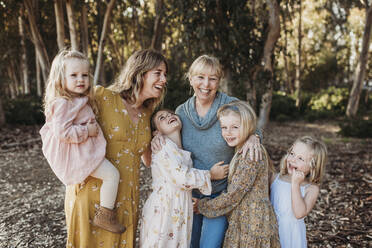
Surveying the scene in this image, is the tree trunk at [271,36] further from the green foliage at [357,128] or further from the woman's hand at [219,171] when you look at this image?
the woman's hand at [219,171]

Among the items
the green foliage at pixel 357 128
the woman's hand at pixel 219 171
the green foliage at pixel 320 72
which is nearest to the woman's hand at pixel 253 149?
the woman's hand at pixel 219 171

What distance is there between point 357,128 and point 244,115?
8753 mm

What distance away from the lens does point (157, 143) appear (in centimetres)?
219

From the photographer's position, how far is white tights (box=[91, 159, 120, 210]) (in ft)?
6.44

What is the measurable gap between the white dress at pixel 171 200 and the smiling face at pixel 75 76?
2.29ft

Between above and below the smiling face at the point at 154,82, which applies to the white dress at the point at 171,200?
below

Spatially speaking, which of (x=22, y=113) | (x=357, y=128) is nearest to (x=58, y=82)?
(x=357, y=128)

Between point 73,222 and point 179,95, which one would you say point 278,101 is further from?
point 73,222

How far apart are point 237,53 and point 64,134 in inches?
209

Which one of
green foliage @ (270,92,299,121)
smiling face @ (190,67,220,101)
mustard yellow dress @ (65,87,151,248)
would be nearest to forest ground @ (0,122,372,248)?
mustard yellow dress @ (65,87,151,248)

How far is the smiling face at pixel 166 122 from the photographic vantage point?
7.49ft

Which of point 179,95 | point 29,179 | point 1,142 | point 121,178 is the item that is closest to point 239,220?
point 121,178

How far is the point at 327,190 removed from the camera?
4996 mm

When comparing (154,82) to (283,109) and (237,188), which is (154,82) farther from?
(283,109)
